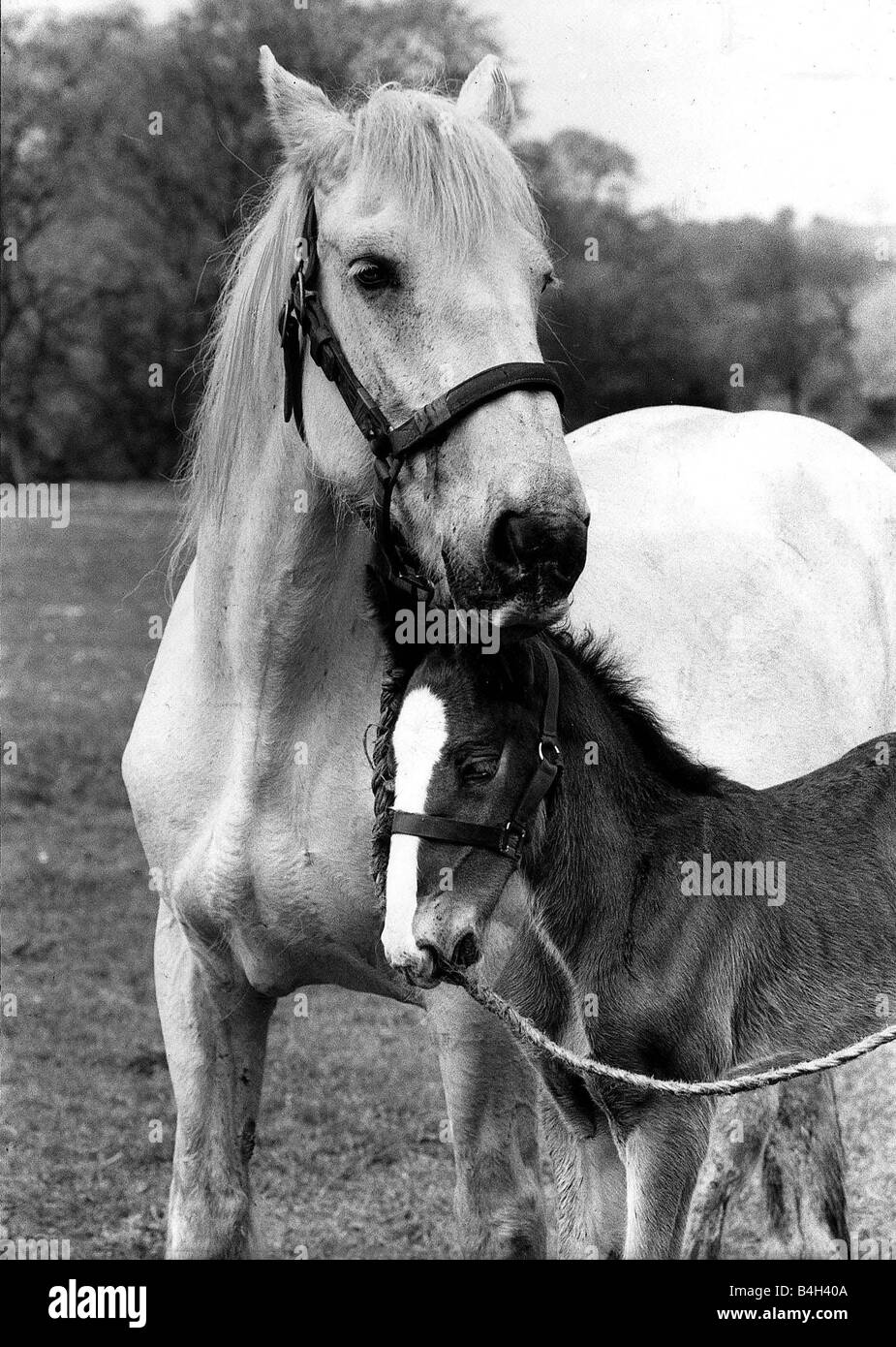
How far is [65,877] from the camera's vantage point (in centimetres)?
792

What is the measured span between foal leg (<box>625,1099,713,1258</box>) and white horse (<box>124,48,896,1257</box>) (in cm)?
21

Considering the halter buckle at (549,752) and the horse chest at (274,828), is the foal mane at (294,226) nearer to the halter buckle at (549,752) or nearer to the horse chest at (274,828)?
the horse chest at (274,828)

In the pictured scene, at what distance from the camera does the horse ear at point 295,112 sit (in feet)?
9.00

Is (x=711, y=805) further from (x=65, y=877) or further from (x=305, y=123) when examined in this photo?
(x=65, y=877)

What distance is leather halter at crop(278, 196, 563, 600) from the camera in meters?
2.39

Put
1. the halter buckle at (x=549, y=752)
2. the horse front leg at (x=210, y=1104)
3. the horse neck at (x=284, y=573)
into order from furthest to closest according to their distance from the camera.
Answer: the horse front leg at (x=210, y=1104), the horse neck at (x=284, y=573), the halter buckle at (x=549, y=752)

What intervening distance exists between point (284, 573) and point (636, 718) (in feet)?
2.34

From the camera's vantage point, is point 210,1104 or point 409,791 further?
point 210,1104

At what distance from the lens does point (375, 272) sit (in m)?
2.54

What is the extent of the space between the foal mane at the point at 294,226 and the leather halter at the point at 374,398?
100 millimetres

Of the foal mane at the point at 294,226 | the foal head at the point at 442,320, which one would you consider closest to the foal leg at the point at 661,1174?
the foal head at the point at 442,320

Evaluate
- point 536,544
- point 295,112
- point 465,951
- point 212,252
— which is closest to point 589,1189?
point 465,951

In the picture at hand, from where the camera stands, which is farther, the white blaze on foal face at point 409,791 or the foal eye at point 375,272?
the foal eye at point 375,272

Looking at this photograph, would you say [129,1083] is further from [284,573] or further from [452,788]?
[452,788]
